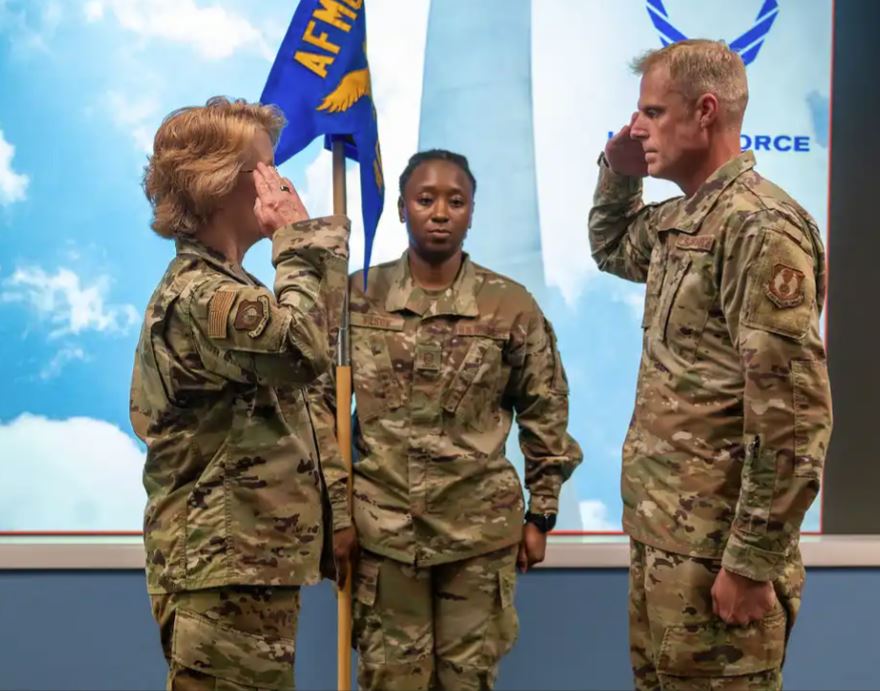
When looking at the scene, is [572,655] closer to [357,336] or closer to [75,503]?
[357,336]

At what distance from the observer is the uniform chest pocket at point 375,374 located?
2297mm

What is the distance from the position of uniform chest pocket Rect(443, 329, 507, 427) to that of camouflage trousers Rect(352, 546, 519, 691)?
0.34m

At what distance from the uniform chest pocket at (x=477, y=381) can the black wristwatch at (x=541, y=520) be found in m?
0.28

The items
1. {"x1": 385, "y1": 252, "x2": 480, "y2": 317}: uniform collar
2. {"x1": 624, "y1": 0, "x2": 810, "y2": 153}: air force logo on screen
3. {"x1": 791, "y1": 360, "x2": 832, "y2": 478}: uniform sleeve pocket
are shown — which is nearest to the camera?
{"x1": 791, "y1": 360, "x2": 832, "y2": 478}: uniform sleeve pocket

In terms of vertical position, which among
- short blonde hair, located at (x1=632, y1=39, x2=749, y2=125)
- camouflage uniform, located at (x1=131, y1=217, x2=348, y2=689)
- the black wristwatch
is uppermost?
short blonde hair, located at (x1=632, y1=39, x2=749, y2=125)

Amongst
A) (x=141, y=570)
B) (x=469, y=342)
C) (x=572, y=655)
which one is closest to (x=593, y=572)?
(x=572, y=655)

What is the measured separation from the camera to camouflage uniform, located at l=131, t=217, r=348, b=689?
147 cm

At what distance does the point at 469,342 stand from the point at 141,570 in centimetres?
121

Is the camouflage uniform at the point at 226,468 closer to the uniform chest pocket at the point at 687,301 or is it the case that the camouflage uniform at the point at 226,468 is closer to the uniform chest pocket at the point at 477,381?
the uniform chest pocket at the point at 687,301

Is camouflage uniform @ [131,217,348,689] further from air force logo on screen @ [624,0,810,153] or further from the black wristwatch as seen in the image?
air force logo on screen @ [624,0,810,153]

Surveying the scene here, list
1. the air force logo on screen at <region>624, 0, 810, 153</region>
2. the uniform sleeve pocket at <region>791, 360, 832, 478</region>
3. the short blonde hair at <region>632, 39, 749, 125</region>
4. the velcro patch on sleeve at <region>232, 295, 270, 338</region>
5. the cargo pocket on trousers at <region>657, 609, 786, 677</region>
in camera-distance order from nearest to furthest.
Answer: the velcro patch on sleeve at <region>232, 295, 270, 338</region>, the uniform sleeve pocket at <region>791, 360, 832, 478</region>, the cargo pocket on trousers at <region>657, 609, 786, 677</region>, the short blonde hair at <region>632, 39, 749, 125</region>, the air force logo on screen at <region>624, 0, 810, 153</region>

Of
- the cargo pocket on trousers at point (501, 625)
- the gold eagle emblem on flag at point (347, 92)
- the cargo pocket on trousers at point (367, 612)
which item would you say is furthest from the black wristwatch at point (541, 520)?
the gold eagle emblem on flag at point (347, 92)

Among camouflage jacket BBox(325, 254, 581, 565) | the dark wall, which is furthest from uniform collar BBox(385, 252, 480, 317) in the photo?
the dark wall

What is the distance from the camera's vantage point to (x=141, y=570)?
272cm
